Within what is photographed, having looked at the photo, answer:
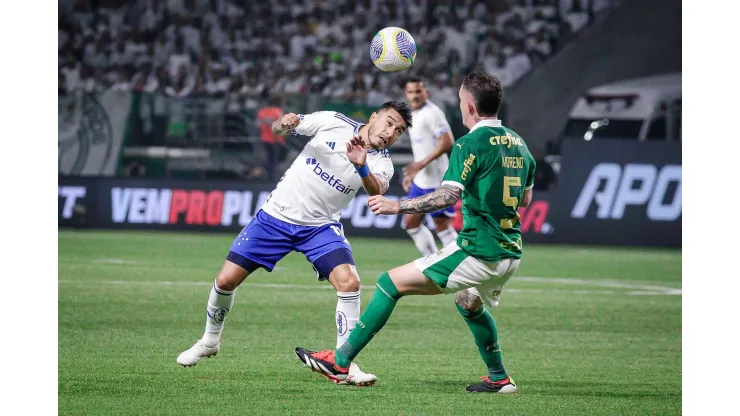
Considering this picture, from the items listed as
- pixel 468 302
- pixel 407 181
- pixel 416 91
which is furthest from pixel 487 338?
pixel 416 91

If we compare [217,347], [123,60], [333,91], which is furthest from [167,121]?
[217,347]

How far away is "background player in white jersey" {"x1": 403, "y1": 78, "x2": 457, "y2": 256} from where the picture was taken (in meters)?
13.2

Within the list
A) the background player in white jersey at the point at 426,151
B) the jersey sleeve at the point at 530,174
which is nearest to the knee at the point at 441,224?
the background player in white jersey at the point at 426,151

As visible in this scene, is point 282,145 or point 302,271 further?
point 282,145

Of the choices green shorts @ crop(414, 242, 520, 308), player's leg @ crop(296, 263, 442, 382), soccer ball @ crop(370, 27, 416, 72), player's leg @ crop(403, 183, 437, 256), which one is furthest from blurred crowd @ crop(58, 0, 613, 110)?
green shorts @ crop(414, 242, 520, 308)

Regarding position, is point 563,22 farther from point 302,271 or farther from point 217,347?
point 217,347

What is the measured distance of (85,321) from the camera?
10.0 m

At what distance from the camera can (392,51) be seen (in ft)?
30.3

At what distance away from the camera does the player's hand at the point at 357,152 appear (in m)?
6.70

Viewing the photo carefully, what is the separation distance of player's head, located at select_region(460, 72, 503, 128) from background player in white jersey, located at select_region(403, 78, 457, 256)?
6.23 m

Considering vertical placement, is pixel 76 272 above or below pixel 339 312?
below

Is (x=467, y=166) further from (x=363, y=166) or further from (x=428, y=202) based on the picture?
(x=363, y=166)

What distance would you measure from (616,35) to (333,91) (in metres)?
6.85
